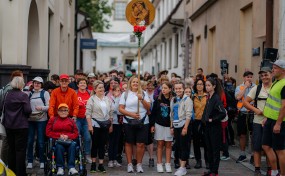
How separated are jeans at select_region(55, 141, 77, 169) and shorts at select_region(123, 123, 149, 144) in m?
1.52

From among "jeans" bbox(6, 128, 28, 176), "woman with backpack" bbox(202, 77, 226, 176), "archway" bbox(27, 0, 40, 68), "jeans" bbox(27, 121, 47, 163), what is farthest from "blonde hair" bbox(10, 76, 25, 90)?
"archway" bbox(27, 0, 40, 68)

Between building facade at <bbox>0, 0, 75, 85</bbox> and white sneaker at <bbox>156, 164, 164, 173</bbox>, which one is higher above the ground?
building facade at <bbox>0, 0, 75, 85</bbox>

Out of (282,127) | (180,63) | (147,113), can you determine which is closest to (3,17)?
(147,113)

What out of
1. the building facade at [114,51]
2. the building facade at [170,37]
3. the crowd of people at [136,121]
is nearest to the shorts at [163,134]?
the crowd of people at [136,121]

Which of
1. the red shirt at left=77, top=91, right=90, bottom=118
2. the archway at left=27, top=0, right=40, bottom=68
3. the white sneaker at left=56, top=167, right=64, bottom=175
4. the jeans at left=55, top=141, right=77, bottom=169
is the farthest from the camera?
the archway at left=27, top=0, right=40, bottom=68

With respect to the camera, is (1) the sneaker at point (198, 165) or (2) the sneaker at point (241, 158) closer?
(1) the sneaker at point (198, 165)

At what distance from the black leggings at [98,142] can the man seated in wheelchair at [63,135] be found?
103 cm

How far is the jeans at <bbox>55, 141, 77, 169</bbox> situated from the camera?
961cm

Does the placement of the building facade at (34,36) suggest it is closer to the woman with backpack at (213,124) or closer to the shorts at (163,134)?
the shorts at (163,134)

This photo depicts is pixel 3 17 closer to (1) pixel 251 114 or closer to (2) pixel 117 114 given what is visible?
(2) pixel 117 114

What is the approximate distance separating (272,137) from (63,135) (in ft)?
11.8

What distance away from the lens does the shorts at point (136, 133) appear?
430 inches

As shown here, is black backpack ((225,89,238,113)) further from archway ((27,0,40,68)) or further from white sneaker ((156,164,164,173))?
archway ((27,0,40,68))

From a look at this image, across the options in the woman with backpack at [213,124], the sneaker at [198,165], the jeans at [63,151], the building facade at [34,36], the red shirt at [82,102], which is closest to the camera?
the jeans at [63,151]
